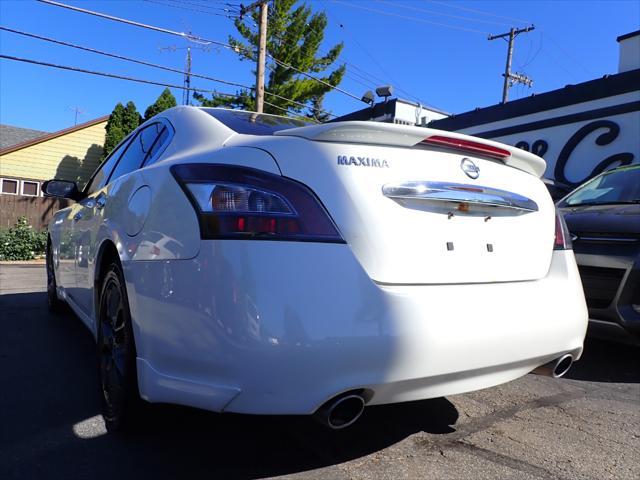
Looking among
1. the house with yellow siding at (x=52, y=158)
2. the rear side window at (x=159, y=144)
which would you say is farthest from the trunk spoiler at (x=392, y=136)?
the house with yellow siding at (x=52, y=158)

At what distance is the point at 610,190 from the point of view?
496 cm

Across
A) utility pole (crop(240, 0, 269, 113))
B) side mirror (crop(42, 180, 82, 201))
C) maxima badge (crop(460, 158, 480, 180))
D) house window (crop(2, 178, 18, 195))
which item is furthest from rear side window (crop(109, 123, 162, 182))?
house window (crop(2, 178, 18, 195))

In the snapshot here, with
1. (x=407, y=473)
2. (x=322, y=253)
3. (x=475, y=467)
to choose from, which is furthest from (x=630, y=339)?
(x=322, y=253)

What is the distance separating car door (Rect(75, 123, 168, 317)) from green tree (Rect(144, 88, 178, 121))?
19941 mm

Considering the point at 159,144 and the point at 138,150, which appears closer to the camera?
the point at 159,144

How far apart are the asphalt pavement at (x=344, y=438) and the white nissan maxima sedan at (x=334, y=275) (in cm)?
26

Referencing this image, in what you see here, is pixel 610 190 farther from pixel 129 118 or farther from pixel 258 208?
pixel 129 118

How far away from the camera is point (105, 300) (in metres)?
2.87

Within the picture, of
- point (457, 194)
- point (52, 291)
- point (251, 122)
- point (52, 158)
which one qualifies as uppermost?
point (52, 158)

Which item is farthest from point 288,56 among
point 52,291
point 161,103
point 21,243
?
point 52,291

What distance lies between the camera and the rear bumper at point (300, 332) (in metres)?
1.86

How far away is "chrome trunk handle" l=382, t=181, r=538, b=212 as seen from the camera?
2.13 metres

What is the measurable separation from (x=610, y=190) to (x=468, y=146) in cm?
326

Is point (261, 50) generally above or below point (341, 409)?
above
